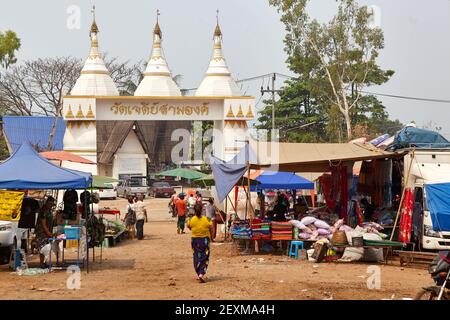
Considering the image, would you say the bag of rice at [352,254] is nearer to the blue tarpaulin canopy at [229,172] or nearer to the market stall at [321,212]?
the market stall at [321,212]

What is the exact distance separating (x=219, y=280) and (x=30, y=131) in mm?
45236

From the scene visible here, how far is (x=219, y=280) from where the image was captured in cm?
1410

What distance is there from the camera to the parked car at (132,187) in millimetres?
50281

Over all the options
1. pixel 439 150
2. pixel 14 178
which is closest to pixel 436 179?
pixel 439 150

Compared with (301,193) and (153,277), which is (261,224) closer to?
(153,277)

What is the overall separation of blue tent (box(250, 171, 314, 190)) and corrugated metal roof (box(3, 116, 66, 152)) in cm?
3202

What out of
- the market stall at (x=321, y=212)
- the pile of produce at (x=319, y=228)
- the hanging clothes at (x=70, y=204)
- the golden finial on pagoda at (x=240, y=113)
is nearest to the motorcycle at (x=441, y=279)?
the market stall at (x=321, y=212)

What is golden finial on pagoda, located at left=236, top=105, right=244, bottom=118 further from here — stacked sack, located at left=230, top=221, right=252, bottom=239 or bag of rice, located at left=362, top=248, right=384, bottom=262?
bag of rice, located at left=362, top=248, right=384, bottom=262

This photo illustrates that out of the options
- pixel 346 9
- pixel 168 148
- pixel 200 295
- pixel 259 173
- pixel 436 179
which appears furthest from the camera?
pixel 168 148

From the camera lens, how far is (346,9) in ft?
143

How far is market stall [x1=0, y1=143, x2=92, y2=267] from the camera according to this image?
48.5ft

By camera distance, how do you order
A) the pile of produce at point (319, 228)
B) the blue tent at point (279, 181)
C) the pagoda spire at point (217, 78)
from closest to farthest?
the pile of produce at point (319, 228) < the blue tent at point (279, 181) < the pagoda spire at point (217, 78)

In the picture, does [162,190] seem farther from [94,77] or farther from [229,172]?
[229,172]

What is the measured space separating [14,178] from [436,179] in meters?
9.07
